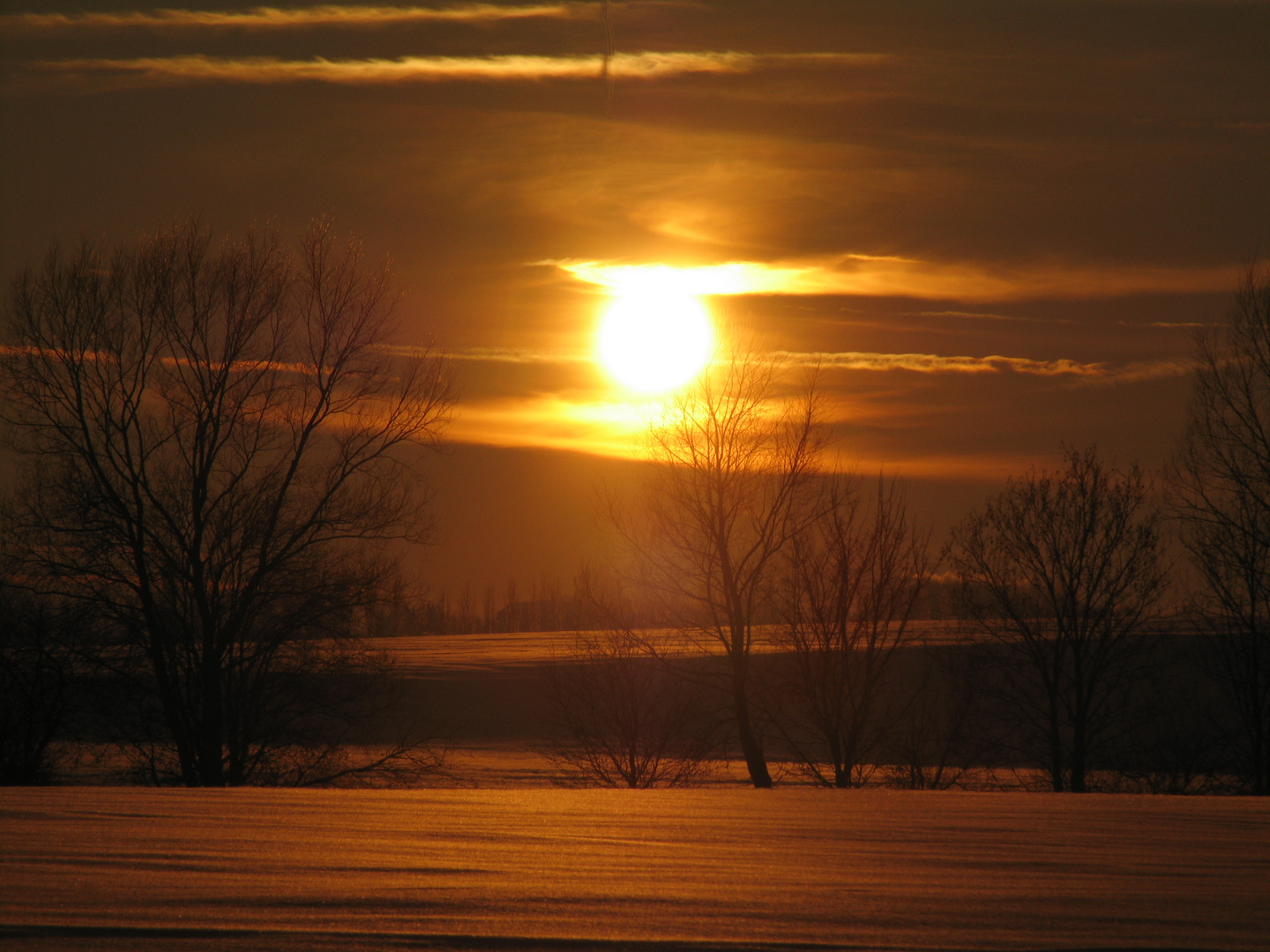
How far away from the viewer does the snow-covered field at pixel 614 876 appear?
4.42 ft

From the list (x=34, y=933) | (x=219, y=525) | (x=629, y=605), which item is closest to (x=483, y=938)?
(x=34, y=933)

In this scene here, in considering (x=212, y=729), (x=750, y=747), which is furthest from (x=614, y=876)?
(x=750, y=747)

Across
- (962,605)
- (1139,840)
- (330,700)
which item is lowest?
(1139,840)

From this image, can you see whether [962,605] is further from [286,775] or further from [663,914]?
[663,914]

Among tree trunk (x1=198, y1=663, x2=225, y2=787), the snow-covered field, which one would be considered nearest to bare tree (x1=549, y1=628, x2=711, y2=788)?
tree trunk (x1=198, y1=663, x2=225, y2=787)

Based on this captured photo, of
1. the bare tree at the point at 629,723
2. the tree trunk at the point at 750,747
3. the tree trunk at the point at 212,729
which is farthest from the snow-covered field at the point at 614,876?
the bare tree at the point at 629,723

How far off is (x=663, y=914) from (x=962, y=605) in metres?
24.5

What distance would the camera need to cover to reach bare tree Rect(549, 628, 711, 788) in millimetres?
20062

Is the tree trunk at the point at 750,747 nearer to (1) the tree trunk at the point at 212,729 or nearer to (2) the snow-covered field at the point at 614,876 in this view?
(1) the tree trunk at the point at 212,729

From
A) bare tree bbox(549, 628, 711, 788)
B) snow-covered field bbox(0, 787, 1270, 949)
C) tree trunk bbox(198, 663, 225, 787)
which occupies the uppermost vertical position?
bare tree bbox(549, 628, 711, 788)

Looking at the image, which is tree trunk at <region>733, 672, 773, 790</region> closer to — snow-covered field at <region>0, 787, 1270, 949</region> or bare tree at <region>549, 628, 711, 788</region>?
bare tree at <region>549, 628, 711, 788</region>

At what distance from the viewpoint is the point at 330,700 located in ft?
55.6

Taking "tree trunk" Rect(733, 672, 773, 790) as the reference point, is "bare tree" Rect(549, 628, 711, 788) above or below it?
above

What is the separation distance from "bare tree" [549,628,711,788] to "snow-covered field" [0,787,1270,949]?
54.9 feet
